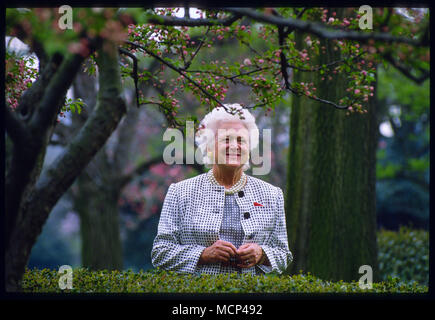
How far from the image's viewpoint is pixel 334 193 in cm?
542

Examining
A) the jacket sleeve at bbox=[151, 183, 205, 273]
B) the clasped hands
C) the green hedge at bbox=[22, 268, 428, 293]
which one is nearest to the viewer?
the green hedge at bbox=[22, 268, 428, 293]

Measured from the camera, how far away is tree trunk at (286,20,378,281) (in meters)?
5.34

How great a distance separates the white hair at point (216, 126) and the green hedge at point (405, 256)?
3.73 meters

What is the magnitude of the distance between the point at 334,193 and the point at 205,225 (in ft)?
7.74

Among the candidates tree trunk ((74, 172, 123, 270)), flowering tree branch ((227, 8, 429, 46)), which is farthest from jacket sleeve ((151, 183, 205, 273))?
tree trunk ((74, 172, 123, 270))

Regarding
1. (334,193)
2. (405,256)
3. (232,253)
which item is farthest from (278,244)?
(405,256)

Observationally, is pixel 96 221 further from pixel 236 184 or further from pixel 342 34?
pixel 342 34

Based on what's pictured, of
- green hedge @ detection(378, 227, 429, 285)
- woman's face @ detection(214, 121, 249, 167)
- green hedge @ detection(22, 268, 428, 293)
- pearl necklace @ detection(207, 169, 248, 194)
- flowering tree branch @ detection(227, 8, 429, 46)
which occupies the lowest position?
green hedge @ detection(378, 227, 429, 285)

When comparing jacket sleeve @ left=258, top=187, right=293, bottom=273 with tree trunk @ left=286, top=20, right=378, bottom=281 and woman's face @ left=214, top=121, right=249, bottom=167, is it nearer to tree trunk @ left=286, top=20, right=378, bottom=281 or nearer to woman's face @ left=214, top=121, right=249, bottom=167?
woman's face @ left=214, top=121, right=249, bottom=167

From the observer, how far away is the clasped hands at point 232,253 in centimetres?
333

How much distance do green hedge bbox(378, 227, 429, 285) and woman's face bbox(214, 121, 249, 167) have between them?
3.81 meters

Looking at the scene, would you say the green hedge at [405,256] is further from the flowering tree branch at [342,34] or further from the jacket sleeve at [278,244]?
the flowering tree branch at [342,34]

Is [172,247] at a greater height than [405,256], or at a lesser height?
greater

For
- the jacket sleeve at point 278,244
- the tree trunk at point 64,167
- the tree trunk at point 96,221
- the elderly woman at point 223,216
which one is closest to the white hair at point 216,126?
the elderly woman at point 223,216
